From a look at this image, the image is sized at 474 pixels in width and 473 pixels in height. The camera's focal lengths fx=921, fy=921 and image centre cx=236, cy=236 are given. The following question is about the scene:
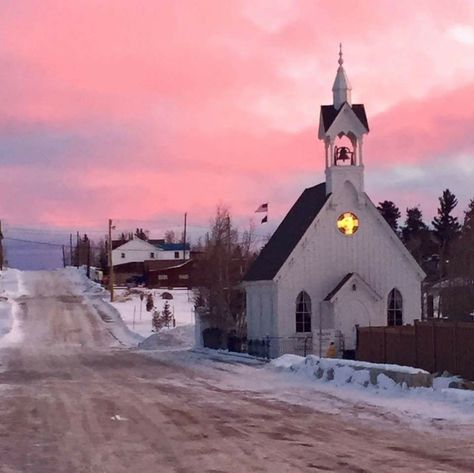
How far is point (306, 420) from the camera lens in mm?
18359

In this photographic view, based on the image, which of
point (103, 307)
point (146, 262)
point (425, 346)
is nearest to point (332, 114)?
point (425, 346)

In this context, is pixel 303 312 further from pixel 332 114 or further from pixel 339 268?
pixel 332 114

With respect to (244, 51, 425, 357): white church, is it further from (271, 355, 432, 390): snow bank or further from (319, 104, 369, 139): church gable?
(271, 355, 432, 390): snow bank

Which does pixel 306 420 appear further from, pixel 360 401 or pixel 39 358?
pixel 39 358

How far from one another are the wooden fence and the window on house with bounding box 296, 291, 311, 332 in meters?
7.87

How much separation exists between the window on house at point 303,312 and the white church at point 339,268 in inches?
1.8

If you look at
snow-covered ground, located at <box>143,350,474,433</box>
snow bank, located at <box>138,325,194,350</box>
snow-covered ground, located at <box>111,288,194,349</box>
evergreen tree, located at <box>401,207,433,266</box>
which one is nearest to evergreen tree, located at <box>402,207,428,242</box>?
evergreen tree, located at <box>401,207,433,266</box>

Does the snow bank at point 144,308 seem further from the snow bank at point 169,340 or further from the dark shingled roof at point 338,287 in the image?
the dark shingled roof at point 338,287

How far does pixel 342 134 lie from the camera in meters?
42.5

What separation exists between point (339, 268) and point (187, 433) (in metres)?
26.6

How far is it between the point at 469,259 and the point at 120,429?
43.1 m

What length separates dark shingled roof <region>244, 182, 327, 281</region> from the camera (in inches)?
1672

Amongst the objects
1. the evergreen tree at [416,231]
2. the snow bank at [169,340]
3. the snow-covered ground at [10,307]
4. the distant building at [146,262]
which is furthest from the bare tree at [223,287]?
the distant building at [146,262]

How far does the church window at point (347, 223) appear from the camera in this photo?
42438 millimetres
